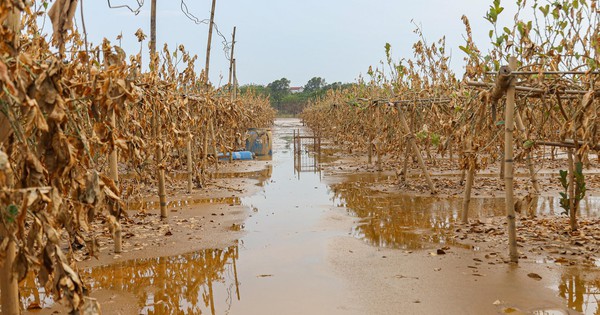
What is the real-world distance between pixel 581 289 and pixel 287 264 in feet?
10.9

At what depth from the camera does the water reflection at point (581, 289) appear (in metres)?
5.01


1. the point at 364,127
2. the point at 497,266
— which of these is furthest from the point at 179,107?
the point at 364,127

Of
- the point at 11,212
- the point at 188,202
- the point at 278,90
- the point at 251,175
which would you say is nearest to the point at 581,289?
the point at 11,212

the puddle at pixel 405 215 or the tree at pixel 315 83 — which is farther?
the tree at pixel 315 83

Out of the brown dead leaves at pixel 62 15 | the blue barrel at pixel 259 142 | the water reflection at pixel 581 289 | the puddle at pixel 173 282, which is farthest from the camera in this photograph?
the blue barrel at pixel 259 142

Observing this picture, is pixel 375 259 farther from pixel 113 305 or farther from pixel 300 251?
pixel 113 305

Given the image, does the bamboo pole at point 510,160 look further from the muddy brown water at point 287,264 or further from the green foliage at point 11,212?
the green foliage at point 11,212

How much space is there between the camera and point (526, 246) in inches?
283

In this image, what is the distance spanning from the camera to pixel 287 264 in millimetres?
6711

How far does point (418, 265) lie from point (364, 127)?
15723 mm

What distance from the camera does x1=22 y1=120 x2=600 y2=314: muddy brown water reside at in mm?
5348

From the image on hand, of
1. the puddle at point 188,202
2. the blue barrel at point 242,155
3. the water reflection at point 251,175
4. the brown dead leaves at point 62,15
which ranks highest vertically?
the brown dead leaves at point 62,15

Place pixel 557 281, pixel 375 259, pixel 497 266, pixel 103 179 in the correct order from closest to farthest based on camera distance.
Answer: pixel 103 179, pixel 557 281, pixel 497 266, pixel 375 259

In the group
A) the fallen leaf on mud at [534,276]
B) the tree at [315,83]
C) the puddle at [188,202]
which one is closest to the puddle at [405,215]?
the fallen leaf on mud at [534,276]
